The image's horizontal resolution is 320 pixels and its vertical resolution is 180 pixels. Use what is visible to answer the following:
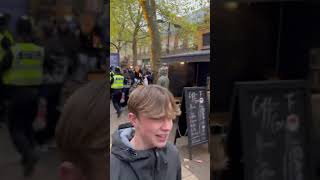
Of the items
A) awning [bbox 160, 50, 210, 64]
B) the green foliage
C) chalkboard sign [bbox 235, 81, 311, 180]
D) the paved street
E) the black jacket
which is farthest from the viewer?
the green foliage

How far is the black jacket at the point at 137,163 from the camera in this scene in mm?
1921

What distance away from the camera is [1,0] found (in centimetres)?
194

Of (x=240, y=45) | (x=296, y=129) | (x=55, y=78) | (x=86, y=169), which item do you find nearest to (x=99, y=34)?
(x=55, y=78)

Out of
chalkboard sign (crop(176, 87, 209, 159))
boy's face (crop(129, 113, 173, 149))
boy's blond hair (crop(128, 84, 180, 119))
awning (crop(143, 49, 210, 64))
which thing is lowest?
chalkboard sign (crop(176, 87, 209, 159))

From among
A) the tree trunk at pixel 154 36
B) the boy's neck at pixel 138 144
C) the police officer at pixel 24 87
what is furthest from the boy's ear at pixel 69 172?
the tree trunk at pixel 154 36

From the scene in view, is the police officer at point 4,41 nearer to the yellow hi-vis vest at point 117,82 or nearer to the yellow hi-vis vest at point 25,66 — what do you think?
the yellow hi-vis vest at point 25,66

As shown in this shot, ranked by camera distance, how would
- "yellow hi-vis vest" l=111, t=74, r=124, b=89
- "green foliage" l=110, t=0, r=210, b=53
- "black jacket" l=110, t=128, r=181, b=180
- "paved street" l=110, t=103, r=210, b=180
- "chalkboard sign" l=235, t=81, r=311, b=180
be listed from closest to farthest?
"black jacket" l=110, t=128, r=181, b=180 → "chalkboard sign" l=235, t=81, r=311, b=180 → "paved street" l=110, t=103, r=210, b=180 → "yellow hi-vis vest" l=111, t=74, r=124, b=89 → "green foliage" l=110, t=0, r=210, b=53

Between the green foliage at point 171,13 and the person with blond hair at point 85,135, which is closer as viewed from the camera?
the person with blond hair at point 85,135

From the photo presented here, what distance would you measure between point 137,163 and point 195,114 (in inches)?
212

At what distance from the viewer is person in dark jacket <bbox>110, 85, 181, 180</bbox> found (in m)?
1.93

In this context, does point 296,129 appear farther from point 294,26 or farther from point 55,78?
point 55,78

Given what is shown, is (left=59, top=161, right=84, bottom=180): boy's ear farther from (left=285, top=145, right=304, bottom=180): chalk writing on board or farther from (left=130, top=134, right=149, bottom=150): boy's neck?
(left=285, top=145, right=304, bottom=180): chalk writing on board

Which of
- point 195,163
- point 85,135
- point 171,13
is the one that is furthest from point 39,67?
point 171,13

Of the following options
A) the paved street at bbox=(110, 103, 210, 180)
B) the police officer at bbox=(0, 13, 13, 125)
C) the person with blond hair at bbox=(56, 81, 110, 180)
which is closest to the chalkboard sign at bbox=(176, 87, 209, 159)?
the paved street at bbox=(110, 103, 210, 180)
